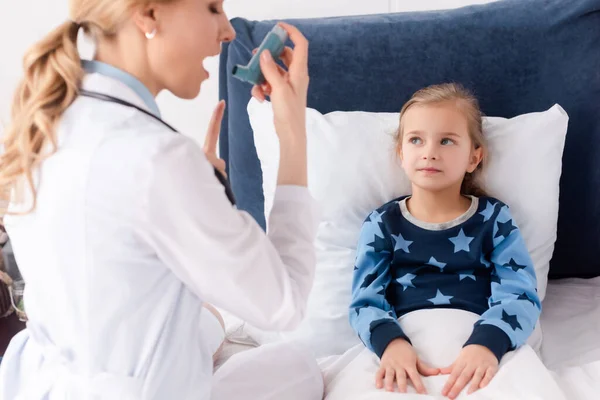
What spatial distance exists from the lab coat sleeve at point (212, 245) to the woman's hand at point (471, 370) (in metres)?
0.36

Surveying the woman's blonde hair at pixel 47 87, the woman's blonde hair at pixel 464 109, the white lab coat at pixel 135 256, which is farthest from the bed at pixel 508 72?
the woman's blonde hair at pixel 47 87

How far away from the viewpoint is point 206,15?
0.90 metres

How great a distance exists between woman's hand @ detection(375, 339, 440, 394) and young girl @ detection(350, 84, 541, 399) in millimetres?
36

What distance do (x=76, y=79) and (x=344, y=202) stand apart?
29.1 inches

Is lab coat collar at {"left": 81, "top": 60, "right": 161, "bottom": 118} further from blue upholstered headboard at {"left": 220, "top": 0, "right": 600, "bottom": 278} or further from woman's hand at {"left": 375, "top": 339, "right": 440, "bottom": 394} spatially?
blue upholstered headboard at {"left": 220, "top": 0, "right": 600, "bottom": 278}

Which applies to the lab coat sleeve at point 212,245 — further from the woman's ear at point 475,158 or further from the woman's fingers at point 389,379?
the woman's ear at point 475,158

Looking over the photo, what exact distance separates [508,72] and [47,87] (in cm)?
107

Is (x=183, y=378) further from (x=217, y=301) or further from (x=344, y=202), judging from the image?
(x=344, y=202)

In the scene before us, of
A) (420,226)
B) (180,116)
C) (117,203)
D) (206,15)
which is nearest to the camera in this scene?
(117,203)

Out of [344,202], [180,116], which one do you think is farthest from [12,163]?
[180,116]

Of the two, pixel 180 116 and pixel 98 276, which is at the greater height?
pixel 98 276

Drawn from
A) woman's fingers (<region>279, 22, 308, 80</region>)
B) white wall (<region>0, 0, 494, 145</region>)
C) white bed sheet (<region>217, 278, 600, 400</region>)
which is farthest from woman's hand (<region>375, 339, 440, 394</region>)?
white wall (<region>0, 0, 494, 145</region>)

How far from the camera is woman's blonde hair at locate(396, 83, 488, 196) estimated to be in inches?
55.1

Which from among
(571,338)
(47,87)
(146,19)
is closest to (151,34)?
(146,19)
